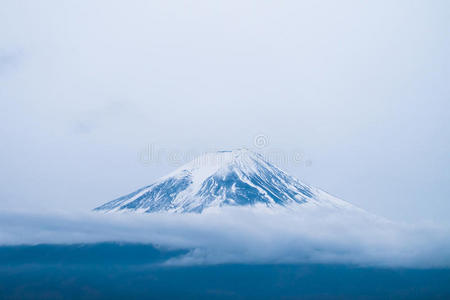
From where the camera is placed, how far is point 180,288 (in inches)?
5842

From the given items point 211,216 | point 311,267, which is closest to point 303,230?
point 311,267

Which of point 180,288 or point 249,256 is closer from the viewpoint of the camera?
point 180,288

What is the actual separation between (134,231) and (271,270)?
4618cm

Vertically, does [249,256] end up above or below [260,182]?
below

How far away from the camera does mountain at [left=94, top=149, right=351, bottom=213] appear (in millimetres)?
153625

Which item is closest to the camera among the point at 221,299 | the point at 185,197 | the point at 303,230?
the point at 221,299

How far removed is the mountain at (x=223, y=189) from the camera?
154m

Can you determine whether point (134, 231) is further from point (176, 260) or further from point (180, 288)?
point (180, 288)

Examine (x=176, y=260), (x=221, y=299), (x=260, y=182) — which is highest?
(x=260, y=182)

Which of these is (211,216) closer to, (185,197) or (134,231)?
(185,197)

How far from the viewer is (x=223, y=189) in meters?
156

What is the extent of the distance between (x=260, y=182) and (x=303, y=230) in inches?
829

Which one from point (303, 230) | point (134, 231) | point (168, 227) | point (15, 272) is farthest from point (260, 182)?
point (15, 272)

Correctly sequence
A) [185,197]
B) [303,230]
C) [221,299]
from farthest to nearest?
[303,230]
[185,197]
[221,299]
